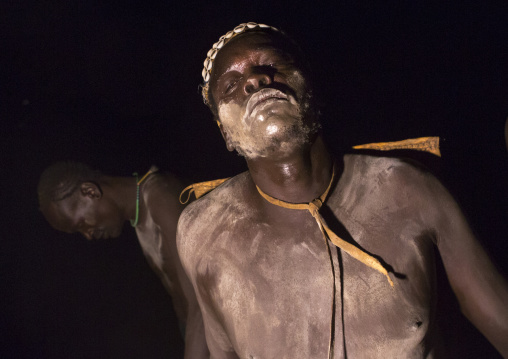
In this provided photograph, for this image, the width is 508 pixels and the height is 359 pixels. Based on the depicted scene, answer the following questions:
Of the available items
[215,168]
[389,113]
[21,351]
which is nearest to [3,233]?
[21,351]

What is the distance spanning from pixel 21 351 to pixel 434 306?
2.54 meters

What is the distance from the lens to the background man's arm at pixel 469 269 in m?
1.08

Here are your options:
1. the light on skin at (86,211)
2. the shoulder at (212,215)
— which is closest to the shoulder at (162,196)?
the light on skin at (86,211)

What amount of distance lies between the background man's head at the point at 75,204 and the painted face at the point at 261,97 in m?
1.34

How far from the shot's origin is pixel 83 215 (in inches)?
91.4

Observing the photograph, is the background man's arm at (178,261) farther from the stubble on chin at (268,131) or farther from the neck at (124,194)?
the stubble on chin at (268,131)

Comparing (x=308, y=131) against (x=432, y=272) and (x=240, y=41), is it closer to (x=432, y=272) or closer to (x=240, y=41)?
(x=240, y=41)

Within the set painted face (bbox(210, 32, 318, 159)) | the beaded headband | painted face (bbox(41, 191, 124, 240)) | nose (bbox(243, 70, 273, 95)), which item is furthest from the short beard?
painted face (bbox(41, 191, 124, 240))

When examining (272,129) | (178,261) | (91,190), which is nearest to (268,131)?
(272,129)

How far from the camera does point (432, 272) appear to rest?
1.11m

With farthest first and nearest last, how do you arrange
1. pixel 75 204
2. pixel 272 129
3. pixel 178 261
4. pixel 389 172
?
pixel 75 204
pixel 178 261
pixel 389 172
pixel 272 129

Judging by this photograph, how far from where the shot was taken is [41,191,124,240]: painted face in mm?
2307

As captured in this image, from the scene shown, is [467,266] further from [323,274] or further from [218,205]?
[218,205]

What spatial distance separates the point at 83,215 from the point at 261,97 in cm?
166
